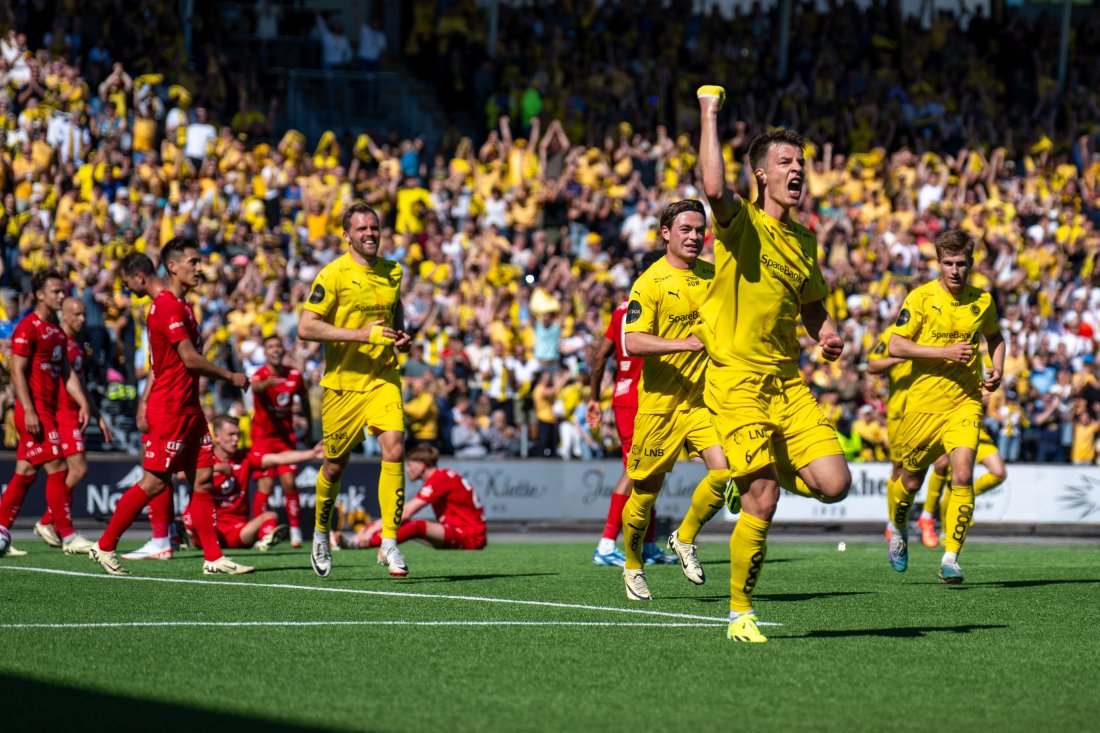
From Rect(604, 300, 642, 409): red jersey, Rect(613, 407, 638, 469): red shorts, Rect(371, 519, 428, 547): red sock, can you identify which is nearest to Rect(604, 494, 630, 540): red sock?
Rect(613, 407, 638, 469): red shorts

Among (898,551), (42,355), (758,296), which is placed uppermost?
(758,296)

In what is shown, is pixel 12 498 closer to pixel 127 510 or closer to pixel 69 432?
pixel 69 432

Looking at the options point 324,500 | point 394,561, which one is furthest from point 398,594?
point 324,500

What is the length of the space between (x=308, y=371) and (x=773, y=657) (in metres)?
14.7

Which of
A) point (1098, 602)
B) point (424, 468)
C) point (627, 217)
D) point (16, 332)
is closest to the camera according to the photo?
point (1098, 602)

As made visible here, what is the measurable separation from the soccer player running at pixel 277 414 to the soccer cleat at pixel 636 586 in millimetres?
6236

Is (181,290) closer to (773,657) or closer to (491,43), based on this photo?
(773,657)

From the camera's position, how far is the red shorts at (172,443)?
11367 millimetres

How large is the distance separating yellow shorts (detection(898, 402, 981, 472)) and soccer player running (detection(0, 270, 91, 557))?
6.61m

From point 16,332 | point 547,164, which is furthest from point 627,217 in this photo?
point 16,332

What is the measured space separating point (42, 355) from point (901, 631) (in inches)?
307

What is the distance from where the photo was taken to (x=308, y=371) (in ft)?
70.6

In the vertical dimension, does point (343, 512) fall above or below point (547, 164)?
below

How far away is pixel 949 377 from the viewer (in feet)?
39.4
